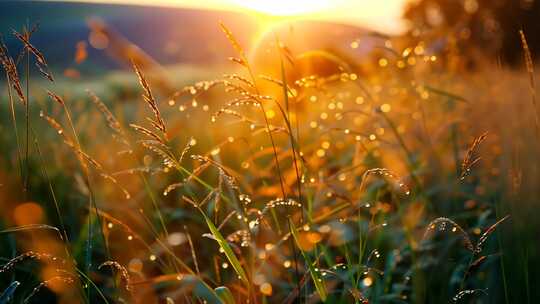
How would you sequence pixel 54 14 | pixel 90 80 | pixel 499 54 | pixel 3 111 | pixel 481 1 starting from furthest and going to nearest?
pixel 54 14, pixel 481 1, pixel 90 80, pixel 3 111, pixel 499 54

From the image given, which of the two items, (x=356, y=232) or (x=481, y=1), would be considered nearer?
(x=356, y=232)

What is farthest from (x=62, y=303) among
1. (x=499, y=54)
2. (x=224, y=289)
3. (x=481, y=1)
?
(x=481, y=1)

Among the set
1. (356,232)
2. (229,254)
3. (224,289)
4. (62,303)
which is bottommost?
(356,232)

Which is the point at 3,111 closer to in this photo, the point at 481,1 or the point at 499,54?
Result: the point at 499,54

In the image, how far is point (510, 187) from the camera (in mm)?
2654

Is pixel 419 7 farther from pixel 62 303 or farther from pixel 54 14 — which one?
pixel 54 14

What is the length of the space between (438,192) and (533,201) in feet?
1.69

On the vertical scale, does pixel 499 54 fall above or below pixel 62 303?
above

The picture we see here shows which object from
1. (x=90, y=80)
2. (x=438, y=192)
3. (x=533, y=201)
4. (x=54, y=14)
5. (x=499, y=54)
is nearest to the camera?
(x=499, y=54)

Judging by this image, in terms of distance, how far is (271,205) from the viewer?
4.18 feet

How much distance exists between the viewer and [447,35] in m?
3.26

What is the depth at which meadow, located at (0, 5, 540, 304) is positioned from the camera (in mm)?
1424

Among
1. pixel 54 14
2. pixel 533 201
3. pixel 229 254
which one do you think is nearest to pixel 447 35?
pixel 533 201

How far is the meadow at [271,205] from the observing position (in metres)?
1.42
